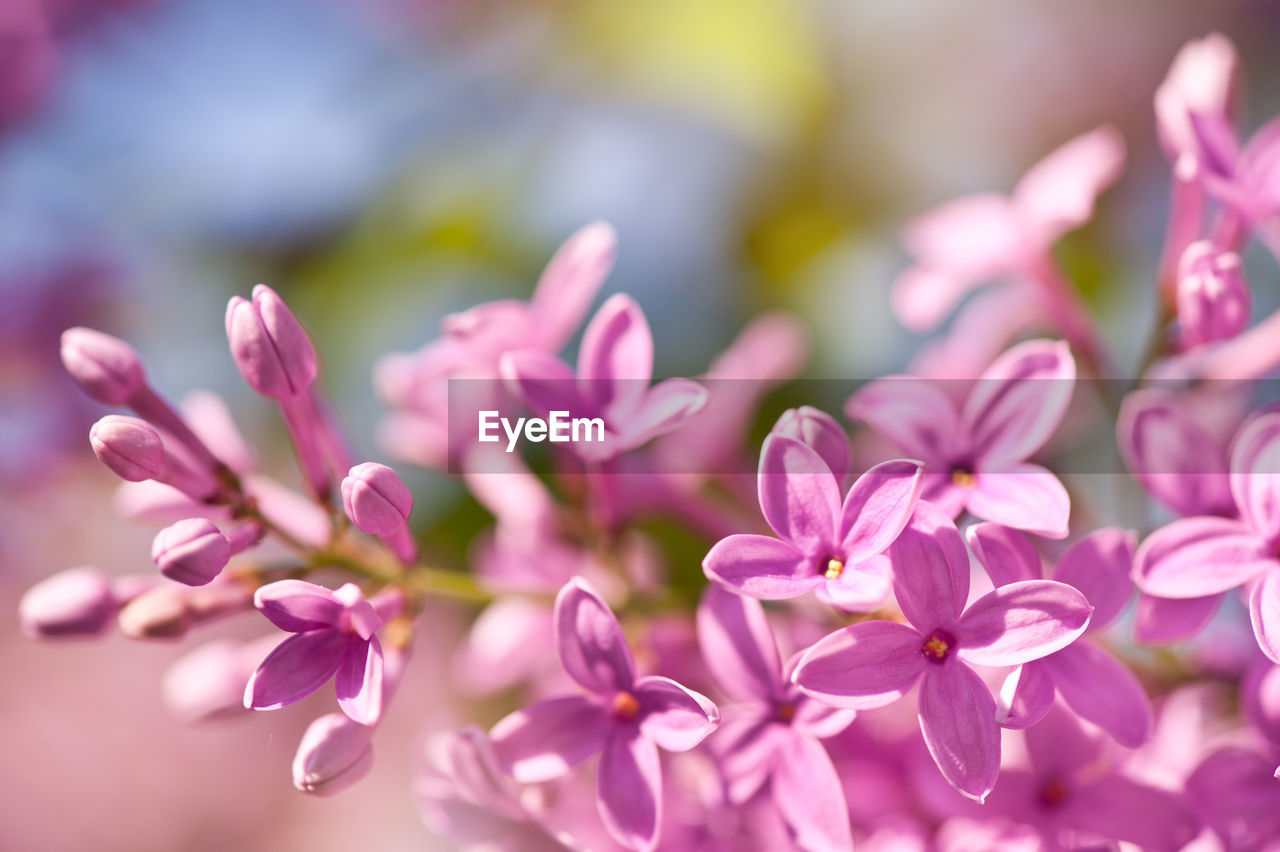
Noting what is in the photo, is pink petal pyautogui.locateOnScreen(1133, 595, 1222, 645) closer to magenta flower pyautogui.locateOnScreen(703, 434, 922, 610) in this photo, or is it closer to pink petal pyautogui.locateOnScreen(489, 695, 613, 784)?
magenta flower pyautogui.locateOnScreen(703, 434, 922, 610)

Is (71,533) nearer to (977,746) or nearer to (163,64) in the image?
(163,64)

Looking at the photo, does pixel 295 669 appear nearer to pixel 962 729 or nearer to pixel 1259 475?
pixel 962 729

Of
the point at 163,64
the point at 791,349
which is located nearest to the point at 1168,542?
the point at 791,349

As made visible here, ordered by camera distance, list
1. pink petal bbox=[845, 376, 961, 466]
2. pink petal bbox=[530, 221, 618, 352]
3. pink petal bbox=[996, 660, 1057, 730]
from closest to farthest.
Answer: pink petal bbox=[996, 660, 1057, 730], pink petal bbox=[845, 376, 961, 466], pink petal bbox=[530, 221, 618, 352]

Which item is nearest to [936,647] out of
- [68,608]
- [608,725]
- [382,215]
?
[608,725]

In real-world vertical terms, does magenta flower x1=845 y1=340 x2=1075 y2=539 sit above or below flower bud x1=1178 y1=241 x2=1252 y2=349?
below

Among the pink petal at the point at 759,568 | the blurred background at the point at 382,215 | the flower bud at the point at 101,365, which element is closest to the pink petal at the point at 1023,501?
the pink petal at the point at 759,568

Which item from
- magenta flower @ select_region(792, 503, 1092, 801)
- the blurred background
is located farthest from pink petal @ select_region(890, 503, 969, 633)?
the blurred background
